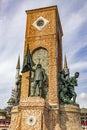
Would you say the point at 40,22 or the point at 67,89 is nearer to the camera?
the point at 67,89

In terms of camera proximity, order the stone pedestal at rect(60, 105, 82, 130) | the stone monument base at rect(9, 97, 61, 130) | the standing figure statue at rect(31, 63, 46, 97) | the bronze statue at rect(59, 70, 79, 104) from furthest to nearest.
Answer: the bronze statue at rect(59, 70, 79, 104), the standing figure statue at rect(31, 63, 46, 97), the stone pedestal at rect(60, 105, 82, 130), the stone monument base at rect(9, 97, 61, 130)

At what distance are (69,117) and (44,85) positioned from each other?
9.90ft

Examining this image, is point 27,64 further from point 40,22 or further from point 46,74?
point 40,22

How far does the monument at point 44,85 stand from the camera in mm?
15203

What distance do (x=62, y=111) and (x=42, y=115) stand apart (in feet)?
8.26

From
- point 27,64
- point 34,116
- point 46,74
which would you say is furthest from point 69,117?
point 27,64

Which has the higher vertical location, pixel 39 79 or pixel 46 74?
→ pixel 46 74

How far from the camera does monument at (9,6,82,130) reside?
15203 millimetres

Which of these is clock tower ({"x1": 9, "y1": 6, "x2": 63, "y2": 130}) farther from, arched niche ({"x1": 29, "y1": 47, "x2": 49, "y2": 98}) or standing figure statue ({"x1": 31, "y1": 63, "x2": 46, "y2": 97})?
standing figure statue ({"x1": 31, "y1": 63, "x2": 46, "y2": 97})

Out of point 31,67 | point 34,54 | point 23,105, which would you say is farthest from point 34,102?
point 34,54

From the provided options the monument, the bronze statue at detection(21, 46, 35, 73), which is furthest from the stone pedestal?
the bronze statue at detection(21, 46, 35, 73)

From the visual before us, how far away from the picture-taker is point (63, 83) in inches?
729

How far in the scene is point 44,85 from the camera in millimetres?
17891

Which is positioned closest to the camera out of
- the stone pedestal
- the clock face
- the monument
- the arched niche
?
the monument
